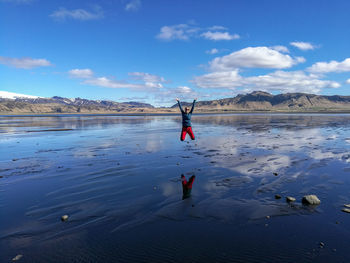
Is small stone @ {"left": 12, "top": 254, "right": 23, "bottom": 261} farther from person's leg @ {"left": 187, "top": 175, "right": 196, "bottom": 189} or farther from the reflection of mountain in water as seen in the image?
the reflection of mountain in water

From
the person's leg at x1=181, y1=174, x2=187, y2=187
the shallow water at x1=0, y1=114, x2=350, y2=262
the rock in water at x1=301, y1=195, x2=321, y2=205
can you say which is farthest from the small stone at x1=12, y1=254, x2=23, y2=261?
the rock in water at x1=301, y1=195, x2=321, y2=205

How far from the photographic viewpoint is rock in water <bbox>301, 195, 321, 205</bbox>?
29.3ft

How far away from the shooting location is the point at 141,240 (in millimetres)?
6719

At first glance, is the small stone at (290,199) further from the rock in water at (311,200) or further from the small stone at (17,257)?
the small stone at (17,257)

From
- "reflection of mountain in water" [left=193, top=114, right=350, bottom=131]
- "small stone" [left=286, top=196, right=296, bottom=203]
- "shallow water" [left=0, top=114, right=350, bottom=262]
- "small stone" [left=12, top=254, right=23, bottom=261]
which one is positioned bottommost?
"small stone" [left=12, top=254, right=23, bottom=261]

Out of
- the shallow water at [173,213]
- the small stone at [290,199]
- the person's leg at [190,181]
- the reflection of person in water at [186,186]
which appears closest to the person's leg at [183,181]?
the reflection of person in water at [186,186]

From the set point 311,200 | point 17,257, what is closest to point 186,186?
point 311,200

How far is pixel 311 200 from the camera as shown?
9.00m

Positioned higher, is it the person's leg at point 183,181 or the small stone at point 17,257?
the person's leg at point 183,181

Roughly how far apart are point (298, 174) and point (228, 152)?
7294mm

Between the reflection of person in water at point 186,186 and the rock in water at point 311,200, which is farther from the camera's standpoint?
the reflection of person in water at point 186,186

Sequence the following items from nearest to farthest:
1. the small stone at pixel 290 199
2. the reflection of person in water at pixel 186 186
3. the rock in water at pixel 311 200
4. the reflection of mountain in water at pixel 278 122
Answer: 1. the rock in water at pixel 311 200
2. the small stone at pixel 290 199
3. the reflection of person in water at pixel 186 186
4. the reflection of mountain in water at pixel 278 122

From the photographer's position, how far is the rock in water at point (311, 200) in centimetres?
895

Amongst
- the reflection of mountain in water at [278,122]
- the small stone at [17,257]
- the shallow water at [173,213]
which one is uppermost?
the reflection of mountain in water at [278,122]
